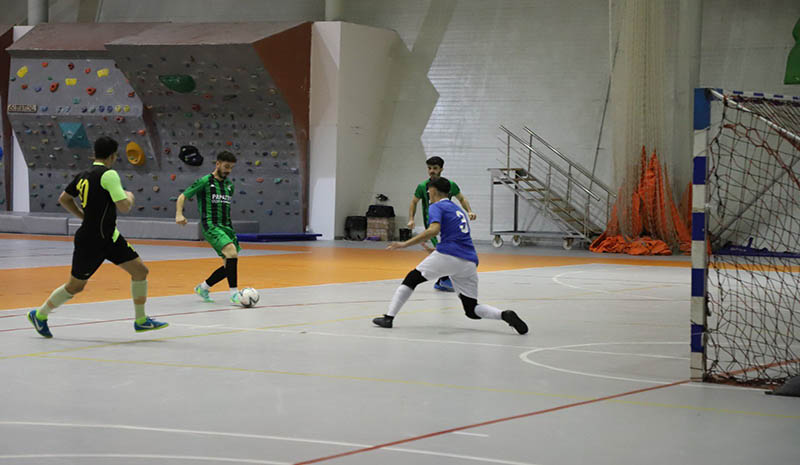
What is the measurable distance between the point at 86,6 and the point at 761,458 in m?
31.6

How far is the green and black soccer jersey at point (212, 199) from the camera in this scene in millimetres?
12086

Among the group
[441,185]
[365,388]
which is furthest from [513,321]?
[365,388]

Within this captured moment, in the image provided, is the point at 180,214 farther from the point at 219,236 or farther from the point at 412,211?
the point at 412,211

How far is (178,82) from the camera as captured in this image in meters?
27.6

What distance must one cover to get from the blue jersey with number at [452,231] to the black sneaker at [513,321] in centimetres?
81

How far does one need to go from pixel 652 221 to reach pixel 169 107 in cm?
1411

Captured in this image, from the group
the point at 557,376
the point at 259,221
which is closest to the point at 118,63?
the point at 259,221

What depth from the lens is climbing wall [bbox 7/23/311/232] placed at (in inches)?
1062

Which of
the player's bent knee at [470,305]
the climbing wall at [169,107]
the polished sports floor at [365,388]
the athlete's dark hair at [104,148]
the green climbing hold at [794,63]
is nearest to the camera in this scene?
the polished sports floor at [365,388]

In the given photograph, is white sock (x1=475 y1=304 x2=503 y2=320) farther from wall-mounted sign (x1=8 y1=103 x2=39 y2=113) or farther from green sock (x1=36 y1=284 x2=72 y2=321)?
wall-mounted sign (x1=8 y1=103 x2=39 y2=113)

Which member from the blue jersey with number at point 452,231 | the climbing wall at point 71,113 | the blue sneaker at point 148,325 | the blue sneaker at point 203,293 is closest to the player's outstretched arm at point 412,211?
the blue sneaker at point 203,293

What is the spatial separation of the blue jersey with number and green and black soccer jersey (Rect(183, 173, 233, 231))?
3.11 meters

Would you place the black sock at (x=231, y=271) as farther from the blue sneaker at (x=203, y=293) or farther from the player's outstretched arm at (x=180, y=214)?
the player's outstretched arm at (x=180, y=214)

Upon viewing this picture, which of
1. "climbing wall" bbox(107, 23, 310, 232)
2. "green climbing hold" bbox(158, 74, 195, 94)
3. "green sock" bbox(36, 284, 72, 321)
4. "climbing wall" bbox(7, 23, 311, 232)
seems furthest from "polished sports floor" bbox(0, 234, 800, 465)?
"green climbing hold" bbox(158, 74, 195, 94)
